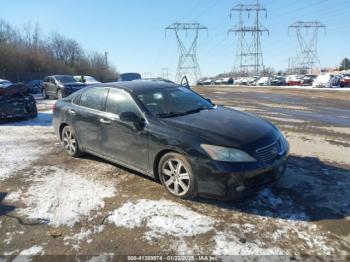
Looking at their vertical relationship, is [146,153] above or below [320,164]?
above

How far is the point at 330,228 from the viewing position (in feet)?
12.5

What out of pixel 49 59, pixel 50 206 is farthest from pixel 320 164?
pixel 49 59

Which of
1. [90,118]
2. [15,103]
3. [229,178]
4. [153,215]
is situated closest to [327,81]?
[15,103]

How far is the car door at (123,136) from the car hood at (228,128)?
52cm

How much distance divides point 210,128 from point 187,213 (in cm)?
114

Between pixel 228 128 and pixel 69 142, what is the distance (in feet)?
11.6

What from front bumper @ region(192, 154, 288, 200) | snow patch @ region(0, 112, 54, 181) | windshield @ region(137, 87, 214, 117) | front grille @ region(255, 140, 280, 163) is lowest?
snow patch @ region(0, 112, 54, 181)

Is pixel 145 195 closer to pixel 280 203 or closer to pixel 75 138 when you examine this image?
pixel 280 203

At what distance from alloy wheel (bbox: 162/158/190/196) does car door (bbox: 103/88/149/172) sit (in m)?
0.40

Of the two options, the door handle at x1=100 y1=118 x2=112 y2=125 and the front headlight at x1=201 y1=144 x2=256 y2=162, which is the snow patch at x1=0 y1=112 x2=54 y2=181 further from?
the front headlight at x1=201 y1=144 x2=256 y2=162

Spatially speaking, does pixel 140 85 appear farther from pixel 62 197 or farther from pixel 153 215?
pixel 153 215

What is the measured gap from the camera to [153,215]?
4.18 m

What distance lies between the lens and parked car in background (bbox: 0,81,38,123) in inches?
444

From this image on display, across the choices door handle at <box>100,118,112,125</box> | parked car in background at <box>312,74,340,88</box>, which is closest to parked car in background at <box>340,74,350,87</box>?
parked car in background at <box>312,74,340,88</box>
